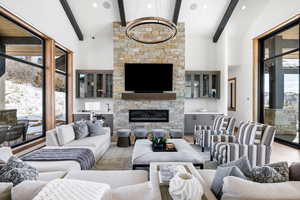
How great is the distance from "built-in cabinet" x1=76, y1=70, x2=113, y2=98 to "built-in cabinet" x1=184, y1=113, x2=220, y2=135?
121 inches

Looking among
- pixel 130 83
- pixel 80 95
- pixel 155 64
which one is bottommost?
pixel 80 95

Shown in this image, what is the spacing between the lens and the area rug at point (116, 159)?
3385 millimetres

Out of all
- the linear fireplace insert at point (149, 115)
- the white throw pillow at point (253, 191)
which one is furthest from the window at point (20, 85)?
the white throw pillow at point (253, 191)

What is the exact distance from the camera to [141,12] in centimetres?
593

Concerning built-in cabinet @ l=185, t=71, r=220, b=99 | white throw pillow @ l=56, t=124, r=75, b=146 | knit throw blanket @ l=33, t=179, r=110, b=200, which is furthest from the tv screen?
knit throw blanket @ l=33, t=179, r=110, b=200

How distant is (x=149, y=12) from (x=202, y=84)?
3.29 meters

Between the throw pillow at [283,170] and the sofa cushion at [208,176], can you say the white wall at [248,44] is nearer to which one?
the throw pillow at [283,170]

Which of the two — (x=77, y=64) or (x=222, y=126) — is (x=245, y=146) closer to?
(x=222, y=126)

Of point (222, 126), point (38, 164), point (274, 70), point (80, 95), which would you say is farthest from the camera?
point (80, 95)

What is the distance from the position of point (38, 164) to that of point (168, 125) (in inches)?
178

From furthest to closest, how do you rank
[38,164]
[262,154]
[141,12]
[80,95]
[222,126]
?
[80,95], [141,12], [222,126], [262,154], [38,164]

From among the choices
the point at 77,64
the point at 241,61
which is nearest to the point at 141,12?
the point at 77,64

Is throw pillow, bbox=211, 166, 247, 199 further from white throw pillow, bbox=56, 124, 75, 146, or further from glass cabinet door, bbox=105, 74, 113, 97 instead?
glass cabinet door, bbox=105, 74, 113, 97

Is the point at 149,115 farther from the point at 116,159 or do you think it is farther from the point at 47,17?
the point at 47,17
